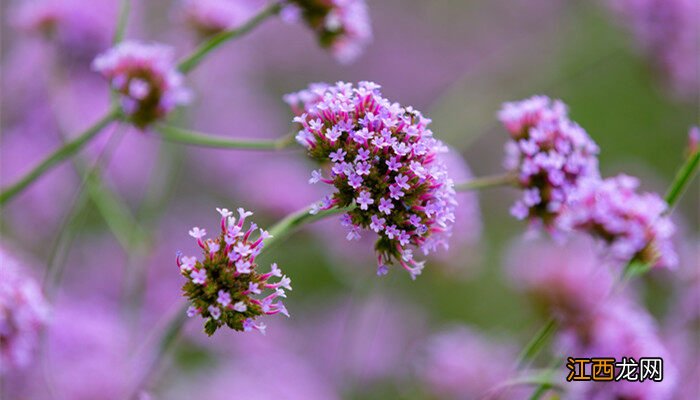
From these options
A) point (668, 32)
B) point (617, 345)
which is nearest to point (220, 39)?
point (617, 345)

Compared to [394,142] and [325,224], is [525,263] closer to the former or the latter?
[325,224]

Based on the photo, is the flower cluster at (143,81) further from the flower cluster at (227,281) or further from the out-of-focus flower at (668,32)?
the out-of-focus flower at (668,32)

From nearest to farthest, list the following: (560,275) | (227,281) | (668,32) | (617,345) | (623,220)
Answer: (227,281) < (623,220) < (617,345) < (560,275) < (668,32)

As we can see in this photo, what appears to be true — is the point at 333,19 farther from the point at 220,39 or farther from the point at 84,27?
the point at 84,27

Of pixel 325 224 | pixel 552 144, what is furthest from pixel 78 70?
pixel 552 144

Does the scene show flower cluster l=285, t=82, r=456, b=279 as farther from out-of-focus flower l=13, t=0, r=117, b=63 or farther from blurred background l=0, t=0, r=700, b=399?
out-of-focus flower l=13, t=0, r=117, b=63

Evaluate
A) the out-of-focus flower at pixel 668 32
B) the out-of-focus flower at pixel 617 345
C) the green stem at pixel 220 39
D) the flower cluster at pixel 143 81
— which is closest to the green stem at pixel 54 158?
the flower cluster at pixel 143 81
